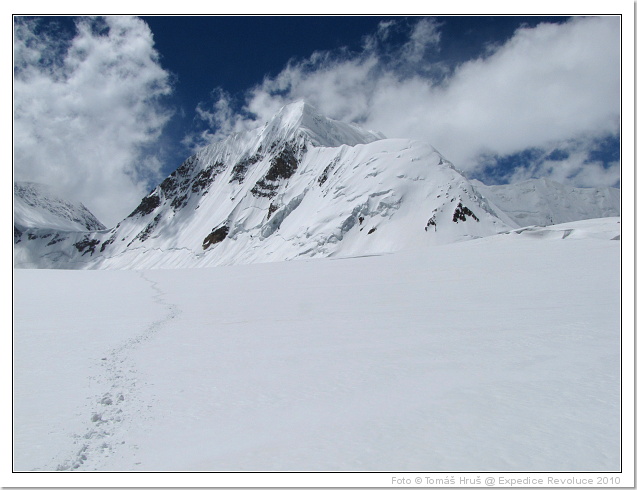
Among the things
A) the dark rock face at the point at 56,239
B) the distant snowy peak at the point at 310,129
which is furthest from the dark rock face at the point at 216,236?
the dark rock face at the point at 56,239

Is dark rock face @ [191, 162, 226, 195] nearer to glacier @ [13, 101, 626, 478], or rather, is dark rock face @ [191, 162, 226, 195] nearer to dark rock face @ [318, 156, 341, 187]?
dark rock face @ [318, 156, 341, 187]

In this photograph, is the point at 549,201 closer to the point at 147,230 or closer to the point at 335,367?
the point at 147,230

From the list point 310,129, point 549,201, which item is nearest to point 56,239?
point 310,129

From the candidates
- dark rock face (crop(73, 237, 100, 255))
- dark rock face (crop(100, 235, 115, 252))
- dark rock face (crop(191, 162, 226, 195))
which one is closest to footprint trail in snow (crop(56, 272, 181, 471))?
dark rock face (crop(191, 162, 226, 195))

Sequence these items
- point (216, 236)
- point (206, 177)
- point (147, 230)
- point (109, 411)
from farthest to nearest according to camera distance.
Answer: point (206, 177), point (147, 230), point (216, 236), point (109, 411)

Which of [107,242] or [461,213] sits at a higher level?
[461,213]

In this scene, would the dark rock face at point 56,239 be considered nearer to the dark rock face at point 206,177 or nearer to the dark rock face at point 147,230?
the dark rock face at point 147,230
